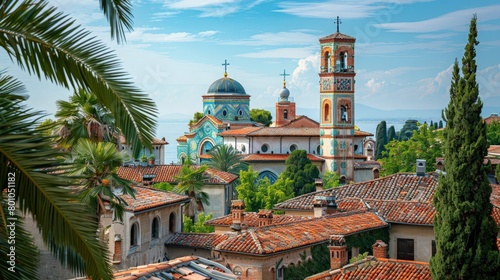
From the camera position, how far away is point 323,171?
69.0m

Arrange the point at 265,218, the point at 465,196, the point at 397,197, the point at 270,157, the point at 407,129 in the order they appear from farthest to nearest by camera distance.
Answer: the point at 407,129 → the point at 270,157 → the point at 397,197 → the point at 265,218 → the point at 465,196

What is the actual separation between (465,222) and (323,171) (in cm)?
4868

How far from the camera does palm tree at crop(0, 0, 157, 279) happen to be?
5.41 metres

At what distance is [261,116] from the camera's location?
10194 cm

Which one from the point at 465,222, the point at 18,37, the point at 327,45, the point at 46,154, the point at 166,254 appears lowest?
the point at 166,254

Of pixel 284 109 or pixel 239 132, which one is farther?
pixel 284 109

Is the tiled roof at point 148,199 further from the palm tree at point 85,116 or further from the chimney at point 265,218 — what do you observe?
the palm tree at point 85,116

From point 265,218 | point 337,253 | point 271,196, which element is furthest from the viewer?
point 271,196

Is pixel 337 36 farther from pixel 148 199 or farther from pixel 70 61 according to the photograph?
pixel 70 61

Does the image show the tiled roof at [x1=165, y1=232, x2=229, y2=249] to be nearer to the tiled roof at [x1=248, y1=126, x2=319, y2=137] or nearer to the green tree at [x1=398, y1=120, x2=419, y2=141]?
the tiled roof at [x1=248, y1=126, x2=319, y2=137]

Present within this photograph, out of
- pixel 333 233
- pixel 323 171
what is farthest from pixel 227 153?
pixel 333 233

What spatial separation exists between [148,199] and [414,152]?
31.2m

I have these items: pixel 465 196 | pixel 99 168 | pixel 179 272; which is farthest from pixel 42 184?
pixel 465 196

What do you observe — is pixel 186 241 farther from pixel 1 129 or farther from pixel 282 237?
pixel 1 129
